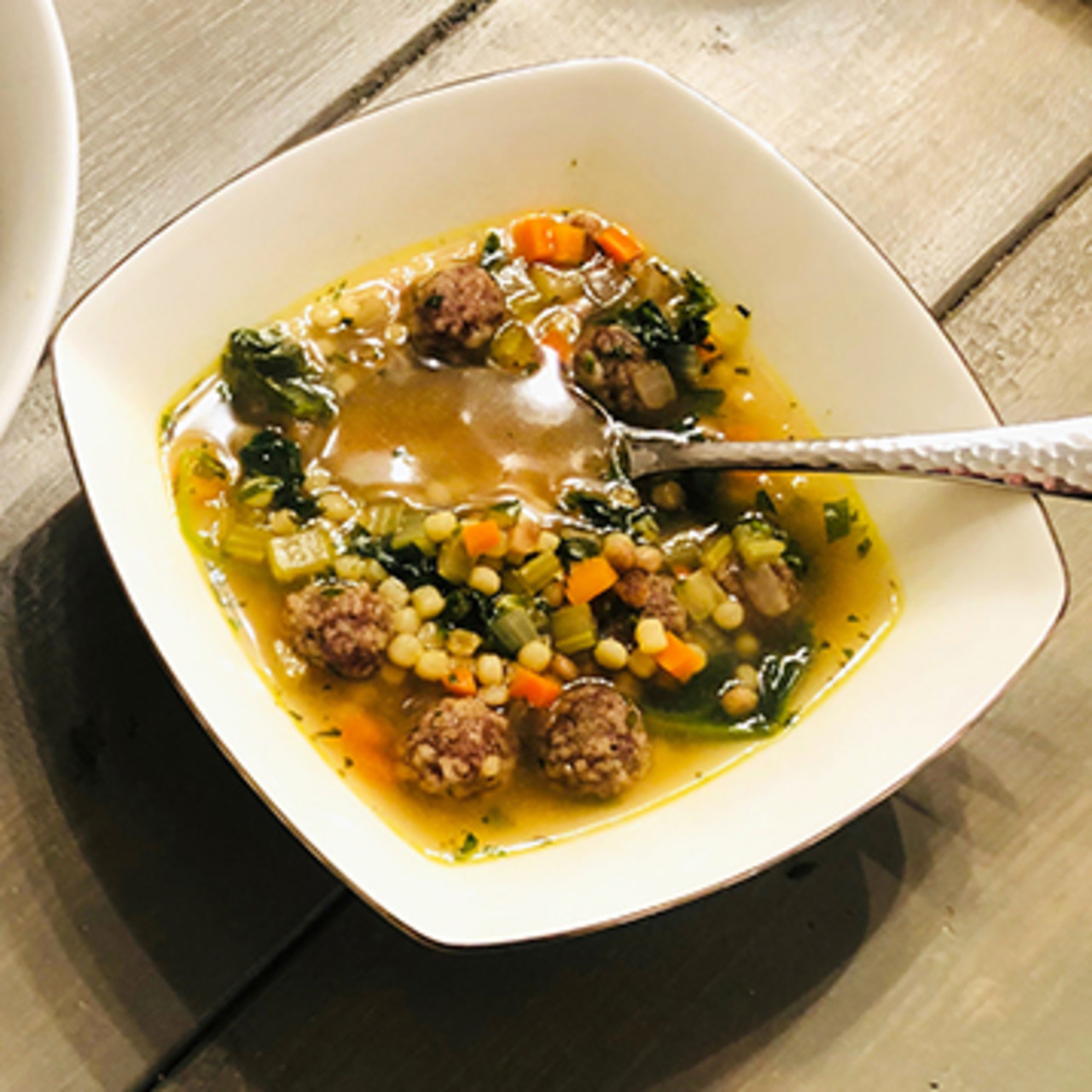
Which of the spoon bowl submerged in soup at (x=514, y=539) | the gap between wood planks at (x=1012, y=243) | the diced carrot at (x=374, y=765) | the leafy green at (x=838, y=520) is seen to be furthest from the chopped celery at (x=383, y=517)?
the gap between wood planks at (x=1012, y=243)

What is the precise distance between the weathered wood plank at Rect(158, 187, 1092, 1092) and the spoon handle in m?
0.34

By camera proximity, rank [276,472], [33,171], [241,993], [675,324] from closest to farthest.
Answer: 1. [33,171]
2. [241,993]
3. [276,472]
4. [675,324]

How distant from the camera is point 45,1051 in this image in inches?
60.1

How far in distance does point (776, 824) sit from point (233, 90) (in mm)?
1592

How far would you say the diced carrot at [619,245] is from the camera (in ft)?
6.77

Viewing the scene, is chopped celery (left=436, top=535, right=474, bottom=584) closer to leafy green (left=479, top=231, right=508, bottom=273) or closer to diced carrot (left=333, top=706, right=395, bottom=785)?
diced carrot (left=333, top=706, right=395, bottom=785)

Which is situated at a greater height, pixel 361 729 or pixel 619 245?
pixel 619 245

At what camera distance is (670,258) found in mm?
2078

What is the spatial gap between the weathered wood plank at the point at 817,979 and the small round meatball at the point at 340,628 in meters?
0.36

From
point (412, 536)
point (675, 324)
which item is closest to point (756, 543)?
point (675, 324)

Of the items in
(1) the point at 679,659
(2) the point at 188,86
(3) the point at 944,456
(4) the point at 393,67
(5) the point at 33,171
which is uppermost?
(5) the point at 33,171

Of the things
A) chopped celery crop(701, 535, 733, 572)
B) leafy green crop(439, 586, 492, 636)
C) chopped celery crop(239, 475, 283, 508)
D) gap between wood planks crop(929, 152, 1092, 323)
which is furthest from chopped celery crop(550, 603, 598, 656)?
gap between wood planks crop(929, 152, 1092, 323)

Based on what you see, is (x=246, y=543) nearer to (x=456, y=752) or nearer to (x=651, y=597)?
(x=456, y=752)

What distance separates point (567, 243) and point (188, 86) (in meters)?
0.75
